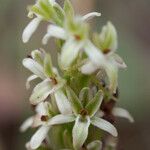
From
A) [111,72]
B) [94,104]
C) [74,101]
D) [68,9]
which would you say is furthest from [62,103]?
[68,9]

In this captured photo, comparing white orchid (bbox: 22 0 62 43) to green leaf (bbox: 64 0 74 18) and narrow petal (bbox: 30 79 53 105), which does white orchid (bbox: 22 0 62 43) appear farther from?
narrow petal (bbox: 30 79 53 105)

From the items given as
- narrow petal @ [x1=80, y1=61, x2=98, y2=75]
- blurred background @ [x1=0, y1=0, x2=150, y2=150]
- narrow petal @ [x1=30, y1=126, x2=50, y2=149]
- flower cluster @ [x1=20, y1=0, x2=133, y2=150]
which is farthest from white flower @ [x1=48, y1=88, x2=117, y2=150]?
blurred background @ [x1=0, y1=0, x2=150, y2=150]

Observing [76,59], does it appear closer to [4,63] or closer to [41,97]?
[41,97]

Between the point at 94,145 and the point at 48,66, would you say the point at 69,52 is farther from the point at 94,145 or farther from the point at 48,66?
the point at 94,145

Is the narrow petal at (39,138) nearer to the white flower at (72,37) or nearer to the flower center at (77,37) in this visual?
the white flower at (72,37)

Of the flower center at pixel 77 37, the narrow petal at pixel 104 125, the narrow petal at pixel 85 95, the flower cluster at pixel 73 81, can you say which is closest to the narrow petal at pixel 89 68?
the flower cluster at pixel 73 81
